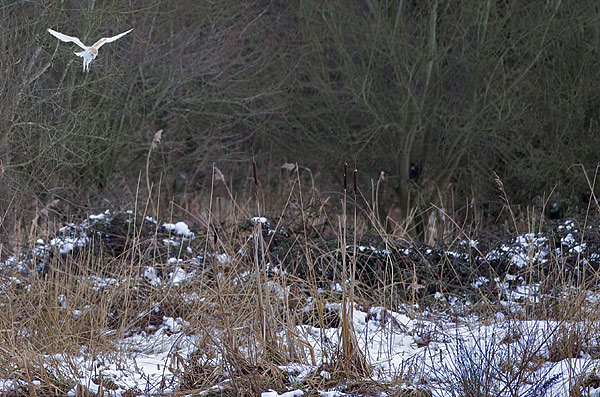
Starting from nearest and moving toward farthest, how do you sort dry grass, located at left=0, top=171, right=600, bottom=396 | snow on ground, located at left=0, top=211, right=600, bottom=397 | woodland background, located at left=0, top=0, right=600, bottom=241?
snow on ground, located at left=0, top=211, right=600, bottom=397
dry grass, located at left=0, top=171, right=600, bottom=396
woodland background, located at left=0, top=0, right=600, bottom=241

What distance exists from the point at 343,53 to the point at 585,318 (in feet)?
22.3

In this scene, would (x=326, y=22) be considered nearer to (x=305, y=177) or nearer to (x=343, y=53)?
(x=343, y=53)

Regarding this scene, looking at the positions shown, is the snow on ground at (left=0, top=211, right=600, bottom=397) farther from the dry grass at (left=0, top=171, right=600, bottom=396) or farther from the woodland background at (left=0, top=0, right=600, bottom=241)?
the woodland background at (left=0, top=0, right=600, bottom=241)

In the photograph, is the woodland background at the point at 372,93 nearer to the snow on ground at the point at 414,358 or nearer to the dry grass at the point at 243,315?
the dry grass at the point at 243,315

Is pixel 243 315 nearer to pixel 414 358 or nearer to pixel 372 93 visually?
pixel 414 358

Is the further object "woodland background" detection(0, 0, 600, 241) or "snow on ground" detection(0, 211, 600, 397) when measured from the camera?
"woodland background" detection(0, 0, 600, 241)

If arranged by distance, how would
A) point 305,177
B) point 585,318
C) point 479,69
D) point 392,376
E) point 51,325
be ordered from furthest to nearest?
1. point 305,177
2. point 479,69
3. point 51,325
4. point 585,318
5. point 392,376

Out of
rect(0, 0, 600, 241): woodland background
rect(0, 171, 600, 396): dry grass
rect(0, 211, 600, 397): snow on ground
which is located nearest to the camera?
rect(0, 211, 600, 397): snow on ground

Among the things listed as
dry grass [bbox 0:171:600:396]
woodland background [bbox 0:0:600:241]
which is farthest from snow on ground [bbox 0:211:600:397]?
woodland background [bbox 0:0:600:241]

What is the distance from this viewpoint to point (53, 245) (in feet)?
18.1

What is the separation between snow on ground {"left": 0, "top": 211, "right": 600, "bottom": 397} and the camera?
3400 millimetres

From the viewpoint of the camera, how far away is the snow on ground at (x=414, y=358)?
134 inches

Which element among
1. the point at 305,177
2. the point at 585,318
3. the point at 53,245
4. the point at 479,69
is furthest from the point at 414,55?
the point at 585,318

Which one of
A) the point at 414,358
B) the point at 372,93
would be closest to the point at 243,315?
the point at 414,358
